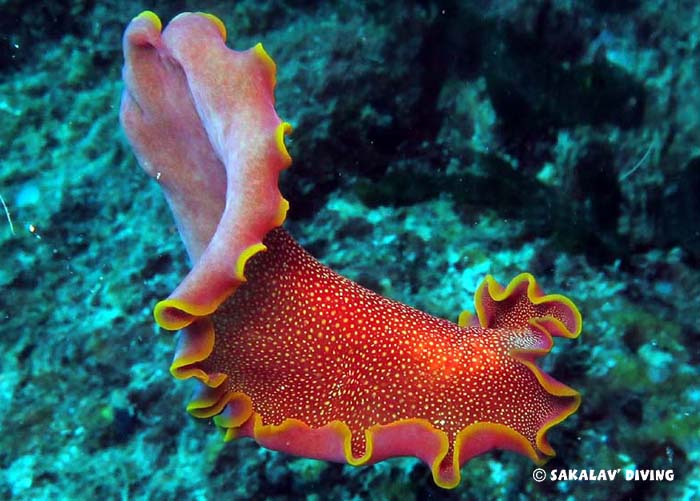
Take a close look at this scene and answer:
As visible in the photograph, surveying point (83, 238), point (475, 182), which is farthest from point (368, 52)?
A: point (83, 238)

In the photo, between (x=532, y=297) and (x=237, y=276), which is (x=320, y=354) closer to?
(x=237, y=276)

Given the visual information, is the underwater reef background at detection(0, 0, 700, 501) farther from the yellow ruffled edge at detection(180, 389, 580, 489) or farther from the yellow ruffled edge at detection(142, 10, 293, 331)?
the yellow ruffled edge at detection(142, 10, 293, 331)

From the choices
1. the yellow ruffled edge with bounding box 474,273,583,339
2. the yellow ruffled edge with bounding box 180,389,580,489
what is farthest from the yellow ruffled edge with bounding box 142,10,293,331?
the yellow ruffled edge with bounding box 474,273,583,339

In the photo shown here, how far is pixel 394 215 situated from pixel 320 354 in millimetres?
1918

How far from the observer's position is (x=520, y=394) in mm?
3205

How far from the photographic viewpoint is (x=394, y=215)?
4793mm

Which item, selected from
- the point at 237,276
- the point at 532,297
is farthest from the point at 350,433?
the point at 532,297

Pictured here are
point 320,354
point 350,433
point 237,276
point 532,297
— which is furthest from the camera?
point 532,297

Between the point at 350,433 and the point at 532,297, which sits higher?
the point at 532,297

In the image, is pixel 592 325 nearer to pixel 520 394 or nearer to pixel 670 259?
pixel 670 259

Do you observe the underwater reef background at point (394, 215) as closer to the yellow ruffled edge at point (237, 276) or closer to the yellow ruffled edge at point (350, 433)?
the yellow ruffled edge at point (350, 433)

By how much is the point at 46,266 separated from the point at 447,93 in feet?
11.2

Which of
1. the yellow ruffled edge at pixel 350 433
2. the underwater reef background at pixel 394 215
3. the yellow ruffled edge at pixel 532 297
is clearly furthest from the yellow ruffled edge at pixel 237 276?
the underwater reef background at pixel 394 215

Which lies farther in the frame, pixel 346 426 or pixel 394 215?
pixel 394 215
